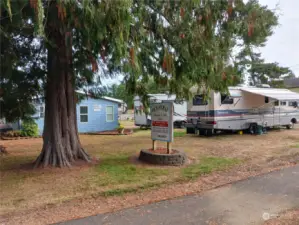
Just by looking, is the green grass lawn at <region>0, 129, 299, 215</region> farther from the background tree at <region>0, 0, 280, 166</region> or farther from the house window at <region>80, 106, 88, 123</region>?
the house window at <region>80, 106, 88, 123</region>

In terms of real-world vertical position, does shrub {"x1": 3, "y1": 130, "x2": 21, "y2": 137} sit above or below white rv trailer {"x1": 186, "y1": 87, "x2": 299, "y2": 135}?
below

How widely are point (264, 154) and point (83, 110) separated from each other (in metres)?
12.9

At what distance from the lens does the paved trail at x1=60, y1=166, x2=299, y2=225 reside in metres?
3.82

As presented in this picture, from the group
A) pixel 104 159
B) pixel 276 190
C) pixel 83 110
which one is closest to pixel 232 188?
pixel 276 190

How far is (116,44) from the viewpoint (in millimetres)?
4414

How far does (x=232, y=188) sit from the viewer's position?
5312 millimetres

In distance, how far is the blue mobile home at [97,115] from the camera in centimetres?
1867

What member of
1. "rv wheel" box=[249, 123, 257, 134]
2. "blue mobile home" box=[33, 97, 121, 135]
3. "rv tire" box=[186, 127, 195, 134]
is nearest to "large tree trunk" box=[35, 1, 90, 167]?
"rv tire" box=[186, 127, 195, 134]

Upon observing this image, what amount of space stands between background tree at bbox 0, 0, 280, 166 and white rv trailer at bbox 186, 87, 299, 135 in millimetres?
6565

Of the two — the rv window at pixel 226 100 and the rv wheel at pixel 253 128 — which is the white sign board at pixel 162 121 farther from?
the rv wheel at pixel 253 128

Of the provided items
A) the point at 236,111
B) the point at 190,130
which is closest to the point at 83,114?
the point at 190,130

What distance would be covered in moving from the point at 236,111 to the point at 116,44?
11450mm

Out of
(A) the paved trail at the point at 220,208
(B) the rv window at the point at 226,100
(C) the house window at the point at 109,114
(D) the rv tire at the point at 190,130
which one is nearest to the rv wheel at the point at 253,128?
(B) the rv window at the point at 226,100

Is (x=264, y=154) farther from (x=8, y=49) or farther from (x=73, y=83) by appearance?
(x=8, y=49)
